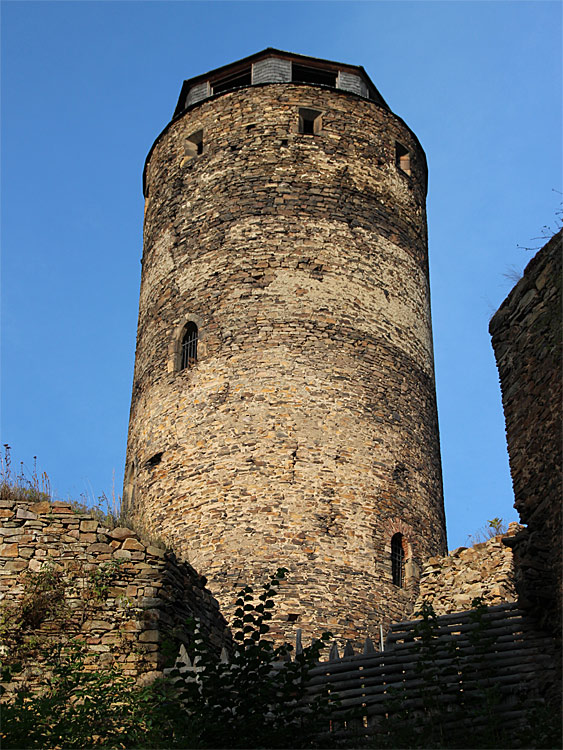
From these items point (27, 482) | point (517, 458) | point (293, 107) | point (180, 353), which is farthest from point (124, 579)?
point (293, 107)

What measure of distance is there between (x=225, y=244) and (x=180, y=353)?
74.1 inches

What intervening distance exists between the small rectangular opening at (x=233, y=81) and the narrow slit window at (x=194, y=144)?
5.29ft

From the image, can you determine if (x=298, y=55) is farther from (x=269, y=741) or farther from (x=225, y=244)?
(x=269, y=741)

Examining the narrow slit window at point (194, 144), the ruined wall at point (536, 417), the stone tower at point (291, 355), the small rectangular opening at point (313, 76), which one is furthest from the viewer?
the small rectangular opening at point (313, 76)

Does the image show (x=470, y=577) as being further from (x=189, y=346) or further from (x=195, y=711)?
(x=189, y=346)

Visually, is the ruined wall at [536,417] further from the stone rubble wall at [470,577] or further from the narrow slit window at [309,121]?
the narrow slit window at [309,121]

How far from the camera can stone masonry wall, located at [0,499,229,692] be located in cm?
897

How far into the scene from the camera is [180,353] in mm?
14969

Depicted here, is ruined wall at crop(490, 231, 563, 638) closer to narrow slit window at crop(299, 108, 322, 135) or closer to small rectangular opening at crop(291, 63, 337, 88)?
narrow slit window at crop(299, 108, 322, 135)

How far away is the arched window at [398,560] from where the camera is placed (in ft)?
44.2

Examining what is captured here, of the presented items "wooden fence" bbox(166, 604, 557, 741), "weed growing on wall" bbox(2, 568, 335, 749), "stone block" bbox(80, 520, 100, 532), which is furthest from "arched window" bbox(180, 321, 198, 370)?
"wooden fence" bbox(166, 604, 557, 741)

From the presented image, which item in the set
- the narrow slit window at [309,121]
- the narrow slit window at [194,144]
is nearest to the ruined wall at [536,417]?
the narrow slit window at [309,121]

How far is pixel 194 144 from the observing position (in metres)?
16.9

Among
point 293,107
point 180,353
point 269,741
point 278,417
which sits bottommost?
point 269,741
